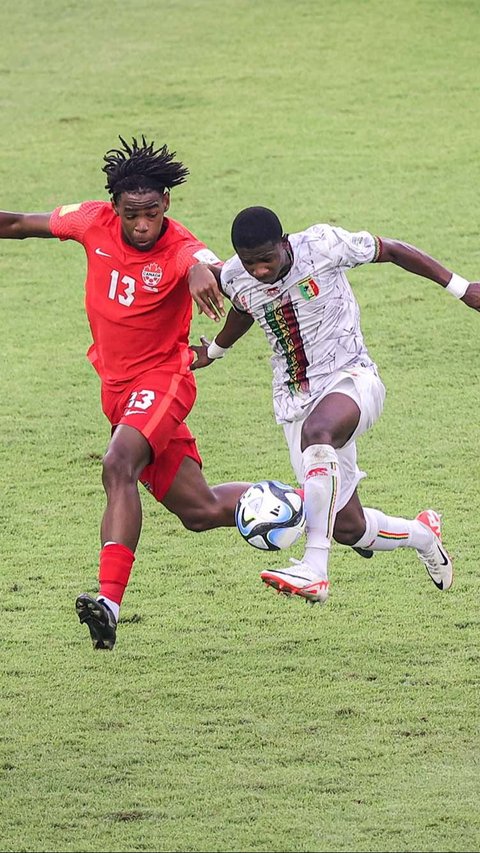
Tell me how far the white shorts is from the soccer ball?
0.22 meters

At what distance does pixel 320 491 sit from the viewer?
6.38m

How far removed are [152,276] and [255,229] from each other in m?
0.78

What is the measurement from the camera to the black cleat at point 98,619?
6031 millimetres

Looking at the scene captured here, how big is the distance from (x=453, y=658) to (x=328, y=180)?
830 cm

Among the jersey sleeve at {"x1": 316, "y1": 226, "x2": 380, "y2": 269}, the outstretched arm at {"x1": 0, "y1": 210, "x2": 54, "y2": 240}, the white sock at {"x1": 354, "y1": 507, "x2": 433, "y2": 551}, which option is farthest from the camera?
the white sock at {"x1": 354, "y1": 507, "x2": 433, "y2": 551}

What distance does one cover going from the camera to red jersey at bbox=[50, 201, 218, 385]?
6.86 meters

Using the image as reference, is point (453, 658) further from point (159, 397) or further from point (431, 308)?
point (431, 308)

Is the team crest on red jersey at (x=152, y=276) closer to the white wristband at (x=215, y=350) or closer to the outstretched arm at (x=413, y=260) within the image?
the white wristband at (x=215, y=350)

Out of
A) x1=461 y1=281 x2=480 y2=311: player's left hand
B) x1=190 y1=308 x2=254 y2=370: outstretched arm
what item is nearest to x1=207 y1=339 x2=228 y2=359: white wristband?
x1=190 y1=308 x2=254 y2=370: outstretched arm

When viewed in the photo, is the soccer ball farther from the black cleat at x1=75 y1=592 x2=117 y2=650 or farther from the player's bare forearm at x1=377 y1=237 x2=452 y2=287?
the player's bare forearm at x1=377 y1=237 x2=452 y2=287

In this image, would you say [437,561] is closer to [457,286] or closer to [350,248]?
[457,286]

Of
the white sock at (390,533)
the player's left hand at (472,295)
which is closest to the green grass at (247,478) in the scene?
the white sock at (390,533)

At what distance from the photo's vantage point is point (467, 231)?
13.4 metres

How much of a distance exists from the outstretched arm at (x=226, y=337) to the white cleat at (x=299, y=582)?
131 centimetres
